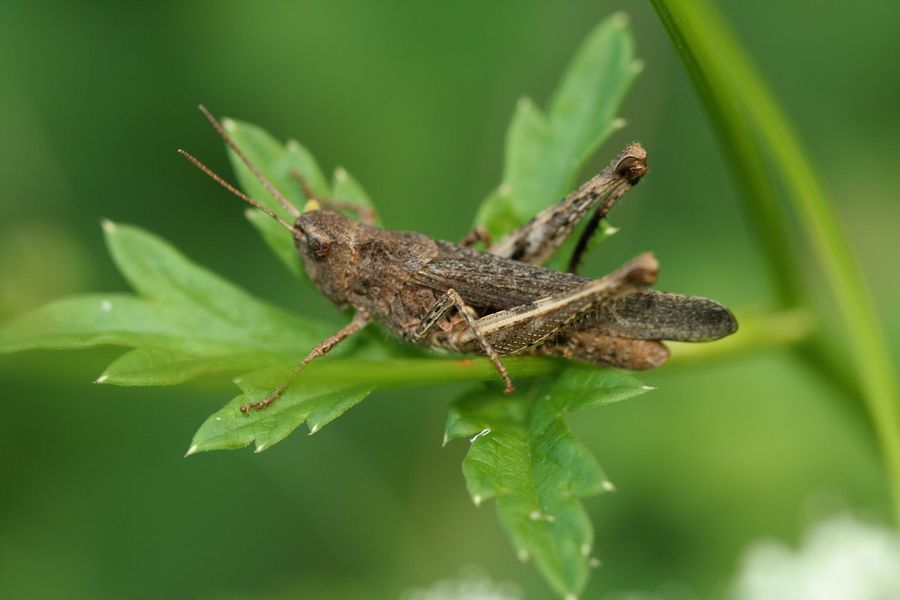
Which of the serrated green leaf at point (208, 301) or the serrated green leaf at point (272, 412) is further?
the serrated green leaf at point (208, 301)

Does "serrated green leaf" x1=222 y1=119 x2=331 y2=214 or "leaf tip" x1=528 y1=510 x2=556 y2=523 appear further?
"serrated green leaf" x1=222 y1=119 x2=331 y2=214

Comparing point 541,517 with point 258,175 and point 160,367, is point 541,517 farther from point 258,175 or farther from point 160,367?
point 258,175

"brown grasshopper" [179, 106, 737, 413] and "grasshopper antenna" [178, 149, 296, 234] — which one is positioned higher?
"grasshopper antenna" [178, 149, 296, 234]

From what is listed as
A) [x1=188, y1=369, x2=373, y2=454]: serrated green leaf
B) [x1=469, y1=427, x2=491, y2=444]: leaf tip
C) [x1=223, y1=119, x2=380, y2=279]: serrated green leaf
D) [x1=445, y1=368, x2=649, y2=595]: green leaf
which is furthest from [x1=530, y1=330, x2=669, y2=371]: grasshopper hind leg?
[x1=223, y1=119, x2=380, y2=279]: serrated green leaf

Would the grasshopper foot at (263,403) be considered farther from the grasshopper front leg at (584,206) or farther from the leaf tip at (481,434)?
the grasshopper front leg at (584,206)

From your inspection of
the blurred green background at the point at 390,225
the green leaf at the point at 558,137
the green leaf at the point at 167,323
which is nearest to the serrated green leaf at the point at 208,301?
the green leaf at the point at 167,323

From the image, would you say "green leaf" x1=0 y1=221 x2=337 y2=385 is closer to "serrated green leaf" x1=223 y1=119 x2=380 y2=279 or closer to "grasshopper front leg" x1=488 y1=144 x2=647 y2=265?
"serrated green leaf" x1=223 y1=119 x2=380 y2=279

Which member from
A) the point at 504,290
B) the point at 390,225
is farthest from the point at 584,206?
the point at 390,225

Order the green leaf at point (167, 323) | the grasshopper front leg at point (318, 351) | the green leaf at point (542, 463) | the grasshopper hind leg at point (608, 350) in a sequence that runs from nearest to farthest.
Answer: the green leaf at point (542, 463) → the grasshopper front leg at point (318, 351) → the green leaf at point (167, 323) → the grasshopper hind leg at point (608, 350)

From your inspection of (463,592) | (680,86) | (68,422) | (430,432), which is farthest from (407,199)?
(463,592)
